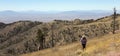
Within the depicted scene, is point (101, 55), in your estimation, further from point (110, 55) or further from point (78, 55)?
point (78, 55)

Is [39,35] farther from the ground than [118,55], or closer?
closer

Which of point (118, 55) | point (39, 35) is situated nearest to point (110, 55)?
point (118, 55)

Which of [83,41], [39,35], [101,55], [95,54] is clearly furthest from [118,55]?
[39,35]

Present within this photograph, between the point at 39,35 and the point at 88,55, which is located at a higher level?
the point at 88,55

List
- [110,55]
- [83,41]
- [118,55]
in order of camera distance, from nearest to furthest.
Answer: [118,55], [110,55], [83,41]

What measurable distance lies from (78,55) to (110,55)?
5401mm

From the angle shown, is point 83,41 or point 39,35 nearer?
point 83,41

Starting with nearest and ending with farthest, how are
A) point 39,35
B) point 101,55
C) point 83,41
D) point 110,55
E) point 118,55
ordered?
point 118,55 → point 110,55 → point 101,55 → point 83,41 → point 39,35

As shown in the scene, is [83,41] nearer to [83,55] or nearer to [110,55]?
[83,55]

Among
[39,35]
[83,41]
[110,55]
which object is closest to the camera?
[110,55]

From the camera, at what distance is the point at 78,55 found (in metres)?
29.2

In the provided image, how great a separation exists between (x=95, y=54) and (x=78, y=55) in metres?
2.14

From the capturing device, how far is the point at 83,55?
27.6 metres

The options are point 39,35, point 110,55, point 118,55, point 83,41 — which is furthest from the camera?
point 39,35
